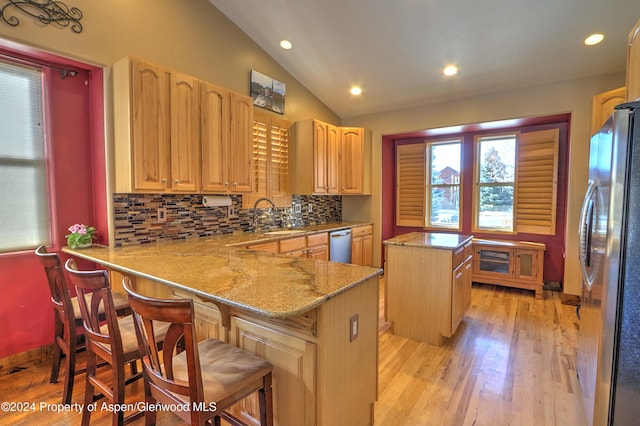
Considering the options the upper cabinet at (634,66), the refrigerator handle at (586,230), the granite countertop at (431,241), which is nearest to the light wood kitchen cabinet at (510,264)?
the granite countertop at (431,241)

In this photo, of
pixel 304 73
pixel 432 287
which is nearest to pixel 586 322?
pixel 432 287

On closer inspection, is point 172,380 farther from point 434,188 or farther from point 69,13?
point 434,188

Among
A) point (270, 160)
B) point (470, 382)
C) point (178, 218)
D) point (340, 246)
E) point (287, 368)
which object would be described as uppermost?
point (270, 160)

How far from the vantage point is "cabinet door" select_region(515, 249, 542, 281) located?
4.03m

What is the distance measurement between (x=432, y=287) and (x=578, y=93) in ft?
9.70

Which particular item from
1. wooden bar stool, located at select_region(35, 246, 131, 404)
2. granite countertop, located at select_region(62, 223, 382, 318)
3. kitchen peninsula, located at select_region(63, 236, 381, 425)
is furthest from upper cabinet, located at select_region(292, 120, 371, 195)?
wooden bar stool, located at select_region(35, 246, 131, 404)

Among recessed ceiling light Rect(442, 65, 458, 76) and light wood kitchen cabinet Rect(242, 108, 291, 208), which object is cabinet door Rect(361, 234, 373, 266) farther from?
recessed ceiling light Rect(442, 65, 458, 76)

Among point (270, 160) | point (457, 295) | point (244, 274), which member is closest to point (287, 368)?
point (244, 274)

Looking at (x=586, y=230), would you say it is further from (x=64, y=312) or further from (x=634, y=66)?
(x=64, y=312)

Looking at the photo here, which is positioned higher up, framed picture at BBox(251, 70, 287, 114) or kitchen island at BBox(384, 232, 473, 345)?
framed picture at BBox(251, 70, 287, 114)

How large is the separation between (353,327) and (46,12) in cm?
293

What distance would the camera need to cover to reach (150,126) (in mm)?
2408

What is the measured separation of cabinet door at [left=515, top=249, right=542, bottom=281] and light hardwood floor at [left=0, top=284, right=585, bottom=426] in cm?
96

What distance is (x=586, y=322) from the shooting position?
1.81 meters
